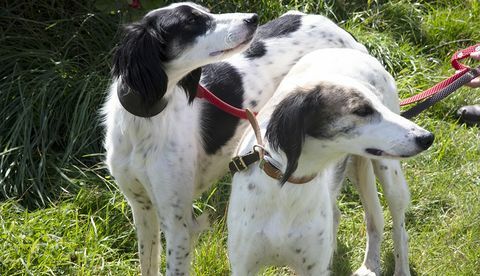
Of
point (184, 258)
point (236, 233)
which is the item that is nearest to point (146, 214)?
point (184, 258)

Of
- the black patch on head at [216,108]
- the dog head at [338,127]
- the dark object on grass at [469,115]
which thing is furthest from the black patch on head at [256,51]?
the dark object on grass at [469,115]

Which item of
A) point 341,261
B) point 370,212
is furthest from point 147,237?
point 370,212

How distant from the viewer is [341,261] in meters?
4.33

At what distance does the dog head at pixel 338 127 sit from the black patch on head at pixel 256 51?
97 cm

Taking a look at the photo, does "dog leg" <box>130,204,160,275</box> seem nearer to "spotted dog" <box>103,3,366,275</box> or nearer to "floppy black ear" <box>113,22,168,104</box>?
"spotted dog" <box>103,3,366,275</box>

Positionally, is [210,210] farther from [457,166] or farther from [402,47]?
[402,47]

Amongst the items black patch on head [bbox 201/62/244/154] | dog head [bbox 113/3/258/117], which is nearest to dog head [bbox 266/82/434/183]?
dog head [bbox 113/3/258/117]

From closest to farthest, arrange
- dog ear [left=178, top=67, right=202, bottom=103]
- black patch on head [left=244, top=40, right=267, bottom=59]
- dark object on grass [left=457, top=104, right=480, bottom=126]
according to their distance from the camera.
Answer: dog ear [left=178, top=67, right=202, bottom=103]
black patch on head [left=244, top=40, right=267, bottom=59]
dark object on grass [left=457, top=104, right=480, bottom=126]

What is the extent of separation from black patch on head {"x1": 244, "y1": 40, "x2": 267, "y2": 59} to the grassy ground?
2.91ft

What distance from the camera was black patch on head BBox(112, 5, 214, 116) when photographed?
130 inches

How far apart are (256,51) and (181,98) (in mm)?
551

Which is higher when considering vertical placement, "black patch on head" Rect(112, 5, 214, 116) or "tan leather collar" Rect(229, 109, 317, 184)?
"black patch on head" Rect(112, 5, 214, 116)

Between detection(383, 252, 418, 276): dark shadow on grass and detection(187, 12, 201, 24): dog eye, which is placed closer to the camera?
detection(187, 12, 201, 24): dog eye

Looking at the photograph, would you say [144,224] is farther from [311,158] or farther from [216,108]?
[311,158]
